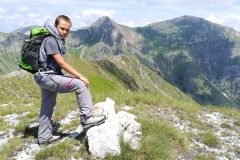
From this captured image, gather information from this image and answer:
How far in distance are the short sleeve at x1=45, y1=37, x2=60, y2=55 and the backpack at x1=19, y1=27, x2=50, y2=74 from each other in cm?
33

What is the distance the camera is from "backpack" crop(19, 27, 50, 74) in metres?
Result: 12.8

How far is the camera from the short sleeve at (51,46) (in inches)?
495

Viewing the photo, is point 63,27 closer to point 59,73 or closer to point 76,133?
point 59,73

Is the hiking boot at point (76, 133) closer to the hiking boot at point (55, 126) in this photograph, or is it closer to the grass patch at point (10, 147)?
the hiking boot at point (55, 126)

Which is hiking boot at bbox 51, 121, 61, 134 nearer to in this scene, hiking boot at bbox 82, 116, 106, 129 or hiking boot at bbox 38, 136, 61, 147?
hiking boot at bbox 38, 136, 61, 147

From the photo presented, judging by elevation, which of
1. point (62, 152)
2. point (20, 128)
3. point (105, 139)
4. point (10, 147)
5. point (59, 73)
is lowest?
point (20, 128)

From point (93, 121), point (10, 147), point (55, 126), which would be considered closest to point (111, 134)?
point (93, 121)

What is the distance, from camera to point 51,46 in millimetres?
12609

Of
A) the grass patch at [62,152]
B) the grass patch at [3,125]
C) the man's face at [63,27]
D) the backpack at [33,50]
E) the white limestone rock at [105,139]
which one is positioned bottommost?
the grass patch at [3,125]

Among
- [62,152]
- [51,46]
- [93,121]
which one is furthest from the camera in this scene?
[93,121]

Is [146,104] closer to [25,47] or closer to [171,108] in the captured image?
[171,108]

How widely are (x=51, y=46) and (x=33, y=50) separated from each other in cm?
75

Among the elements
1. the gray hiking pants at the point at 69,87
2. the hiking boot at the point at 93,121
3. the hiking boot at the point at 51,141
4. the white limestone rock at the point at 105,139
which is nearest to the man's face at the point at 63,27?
the gray hiking pants at the point at 69,87

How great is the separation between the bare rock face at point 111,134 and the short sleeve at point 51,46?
3.11 m
